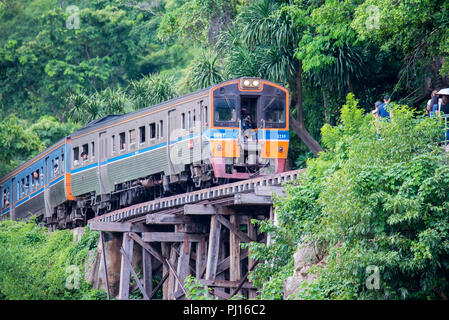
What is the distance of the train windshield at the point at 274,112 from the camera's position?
86.3 ft

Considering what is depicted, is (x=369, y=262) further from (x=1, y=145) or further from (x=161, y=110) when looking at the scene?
(x=1, y=145)

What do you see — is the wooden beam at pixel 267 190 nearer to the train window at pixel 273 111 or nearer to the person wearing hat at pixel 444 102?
the train window at pixel 273 111

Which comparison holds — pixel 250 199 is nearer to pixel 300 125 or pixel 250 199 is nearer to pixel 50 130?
pixel 300 125

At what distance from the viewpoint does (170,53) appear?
58.1 metres

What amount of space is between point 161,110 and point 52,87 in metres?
27.3

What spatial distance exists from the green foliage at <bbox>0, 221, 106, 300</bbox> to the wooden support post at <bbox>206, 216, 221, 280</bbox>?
18.5ft

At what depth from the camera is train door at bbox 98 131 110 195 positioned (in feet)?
102

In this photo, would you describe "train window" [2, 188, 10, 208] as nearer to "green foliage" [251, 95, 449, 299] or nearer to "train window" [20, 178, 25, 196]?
"train window" [20, 178, 25, 196]

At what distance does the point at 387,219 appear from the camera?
58.7 feet

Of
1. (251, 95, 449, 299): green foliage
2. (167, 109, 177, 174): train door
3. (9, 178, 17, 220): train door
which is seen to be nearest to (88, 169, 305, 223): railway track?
(167, 109, 177, 174): train door

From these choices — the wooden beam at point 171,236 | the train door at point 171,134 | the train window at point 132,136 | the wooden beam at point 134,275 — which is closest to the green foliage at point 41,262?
the wooden beam at point 134,275

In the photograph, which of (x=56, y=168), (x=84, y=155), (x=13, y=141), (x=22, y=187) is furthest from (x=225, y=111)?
(x=13, y=141)

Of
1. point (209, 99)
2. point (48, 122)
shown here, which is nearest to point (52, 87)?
point (48, 122)

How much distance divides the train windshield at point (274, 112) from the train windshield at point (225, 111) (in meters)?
0.94
